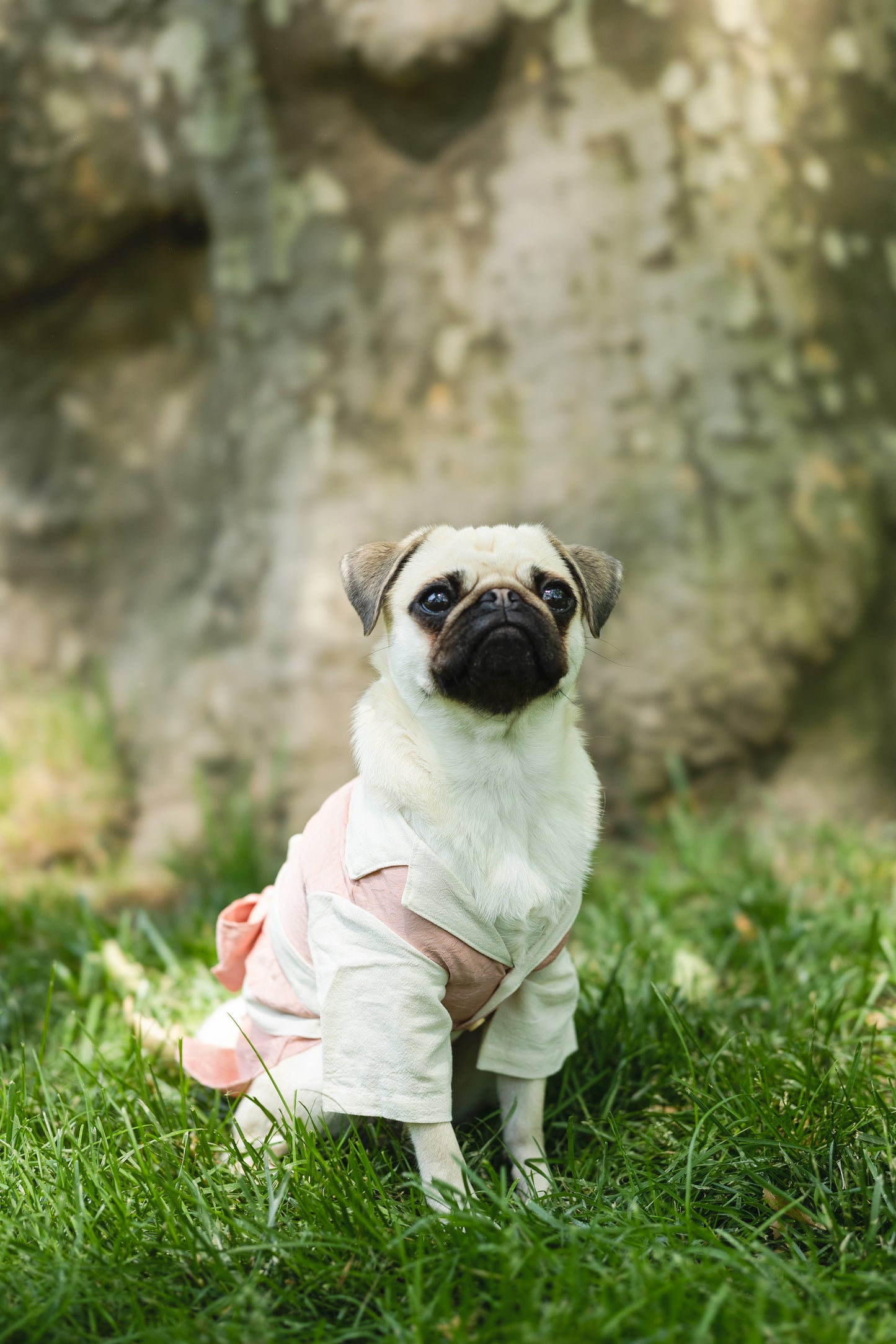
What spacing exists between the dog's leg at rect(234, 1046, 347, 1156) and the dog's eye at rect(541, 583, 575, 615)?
1.07 metres

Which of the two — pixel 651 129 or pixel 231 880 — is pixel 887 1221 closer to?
pixel 231 880

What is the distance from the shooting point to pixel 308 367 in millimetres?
4789

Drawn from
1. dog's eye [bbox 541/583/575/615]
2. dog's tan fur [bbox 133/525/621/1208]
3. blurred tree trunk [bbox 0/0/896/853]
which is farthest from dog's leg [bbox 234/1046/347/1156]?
blurred tree trunk [bbox 0/0/896/853]

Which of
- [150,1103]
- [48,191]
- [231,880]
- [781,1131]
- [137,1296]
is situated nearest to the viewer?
[137,1296]

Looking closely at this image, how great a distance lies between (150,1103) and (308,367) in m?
3.22

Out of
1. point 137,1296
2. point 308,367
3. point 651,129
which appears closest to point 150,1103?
point 137,1296

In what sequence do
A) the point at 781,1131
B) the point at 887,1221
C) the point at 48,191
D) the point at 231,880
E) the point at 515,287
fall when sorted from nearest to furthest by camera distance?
the point at 887,1221, the point at 781,1131, the point at 231,880, the point at 515,287, the point at 48,191

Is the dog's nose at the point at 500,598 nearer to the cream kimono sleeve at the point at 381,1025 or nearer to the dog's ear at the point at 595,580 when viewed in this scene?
the dog's ear at the point at 595,580

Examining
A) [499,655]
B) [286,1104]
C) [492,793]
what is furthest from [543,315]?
[286,1104]

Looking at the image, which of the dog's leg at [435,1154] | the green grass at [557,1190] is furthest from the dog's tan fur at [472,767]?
the green grass at [557,1190]

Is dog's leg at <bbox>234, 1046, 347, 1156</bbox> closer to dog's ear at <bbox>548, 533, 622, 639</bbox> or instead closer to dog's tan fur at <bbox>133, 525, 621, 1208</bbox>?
dog's tan fur at <bbox>133, 525, 621, 1208</bbox>

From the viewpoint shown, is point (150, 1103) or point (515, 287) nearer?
point (150, 1103)

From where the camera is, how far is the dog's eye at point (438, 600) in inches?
96.2

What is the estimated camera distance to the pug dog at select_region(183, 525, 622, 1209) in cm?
219
